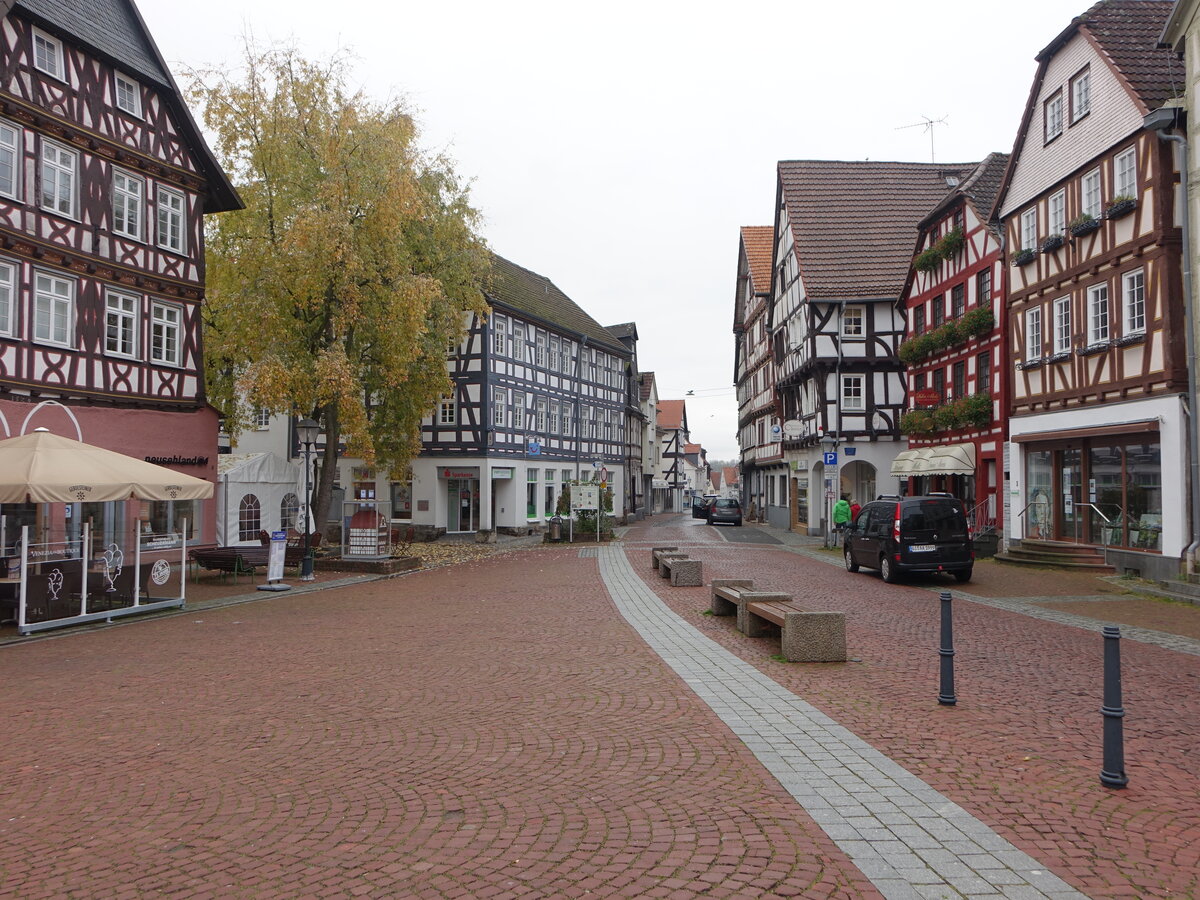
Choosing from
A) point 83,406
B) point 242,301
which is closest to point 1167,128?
point 242,301

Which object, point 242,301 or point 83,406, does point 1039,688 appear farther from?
point 242,301

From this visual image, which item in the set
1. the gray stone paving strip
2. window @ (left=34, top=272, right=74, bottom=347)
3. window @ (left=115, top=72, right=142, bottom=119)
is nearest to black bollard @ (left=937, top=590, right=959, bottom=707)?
the gray stone paving strip

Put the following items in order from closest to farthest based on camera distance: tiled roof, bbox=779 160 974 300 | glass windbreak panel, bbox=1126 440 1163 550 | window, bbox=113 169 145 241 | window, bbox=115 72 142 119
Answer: glass windbreak panel, bbox=1126 440 1163 550, window, bbox=113 169 145 241, window, bbox=115 72 142 119, tiled roof, bbox=779 160 974 300

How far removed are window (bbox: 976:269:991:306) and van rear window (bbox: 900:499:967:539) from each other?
10.2 meters

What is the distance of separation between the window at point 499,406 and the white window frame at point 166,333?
54.7 ft

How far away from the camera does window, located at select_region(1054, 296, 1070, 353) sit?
20797 millimetres

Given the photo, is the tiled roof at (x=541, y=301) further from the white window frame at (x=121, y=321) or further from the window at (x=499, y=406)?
the white window frame at (x=121, y=321)

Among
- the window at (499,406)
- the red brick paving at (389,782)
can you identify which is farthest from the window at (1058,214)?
the window at (499,406)

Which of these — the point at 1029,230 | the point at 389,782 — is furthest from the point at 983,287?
the point at 389,782

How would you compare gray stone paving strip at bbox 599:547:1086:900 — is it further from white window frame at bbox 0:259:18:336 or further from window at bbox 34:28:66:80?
window at bbox 34:28:66:80

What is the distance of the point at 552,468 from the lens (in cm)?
4247

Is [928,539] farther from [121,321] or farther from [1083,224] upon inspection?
[121,321]

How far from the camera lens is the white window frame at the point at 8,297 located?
17.1 metres

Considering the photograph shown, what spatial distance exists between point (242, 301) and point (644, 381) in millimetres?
50398
